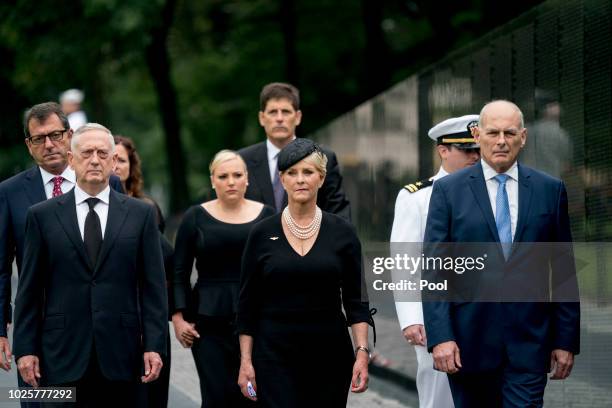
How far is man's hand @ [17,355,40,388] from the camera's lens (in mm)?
7020

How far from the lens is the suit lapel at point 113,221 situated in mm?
7098

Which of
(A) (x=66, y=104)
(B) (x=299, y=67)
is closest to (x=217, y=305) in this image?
(A) (x=66, y=104)

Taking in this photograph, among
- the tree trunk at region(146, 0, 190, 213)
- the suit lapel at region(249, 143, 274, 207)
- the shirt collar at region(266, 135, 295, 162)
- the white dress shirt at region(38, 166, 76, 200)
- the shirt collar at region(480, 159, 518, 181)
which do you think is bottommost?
the shirt collar at region(480, 159, 518, 181)

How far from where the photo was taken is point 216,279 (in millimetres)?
8891

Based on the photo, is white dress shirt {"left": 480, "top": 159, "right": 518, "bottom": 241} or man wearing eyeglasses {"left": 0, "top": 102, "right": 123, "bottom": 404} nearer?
white dress shirt {"left": 480, "top": 159, "right": 518, "bottom": 241}

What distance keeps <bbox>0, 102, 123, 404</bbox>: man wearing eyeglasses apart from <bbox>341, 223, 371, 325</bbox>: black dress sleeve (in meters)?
1.98

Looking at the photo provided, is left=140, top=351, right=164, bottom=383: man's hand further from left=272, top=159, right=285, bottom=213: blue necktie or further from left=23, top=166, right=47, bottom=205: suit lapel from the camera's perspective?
left=272, top=159, right=285, bottom=213: blue necktie

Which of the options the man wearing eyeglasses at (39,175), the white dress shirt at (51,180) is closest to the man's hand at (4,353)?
the man wearing eyeglasses at (39,175)

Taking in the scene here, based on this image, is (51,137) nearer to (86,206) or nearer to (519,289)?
(86,206)

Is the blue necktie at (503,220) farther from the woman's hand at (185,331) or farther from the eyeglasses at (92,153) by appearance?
the woman's hand at (185,331)

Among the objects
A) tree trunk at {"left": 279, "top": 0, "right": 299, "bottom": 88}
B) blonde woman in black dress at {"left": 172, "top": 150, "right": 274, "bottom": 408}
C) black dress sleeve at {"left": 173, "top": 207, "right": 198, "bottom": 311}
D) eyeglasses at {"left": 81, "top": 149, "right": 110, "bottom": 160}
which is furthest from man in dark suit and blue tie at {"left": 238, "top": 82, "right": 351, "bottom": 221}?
tree trunk at {"left": 279, "top": 0, "right": 299, "bottom": 88}

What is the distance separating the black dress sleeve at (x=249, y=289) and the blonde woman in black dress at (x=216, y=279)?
5.62ft

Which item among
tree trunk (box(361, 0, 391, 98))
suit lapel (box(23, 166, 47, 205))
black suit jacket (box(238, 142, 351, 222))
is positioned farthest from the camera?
tree trunk (box(361, 0, 391, 98))

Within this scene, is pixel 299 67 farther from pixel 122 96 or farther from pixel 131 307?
pixel 131 307
